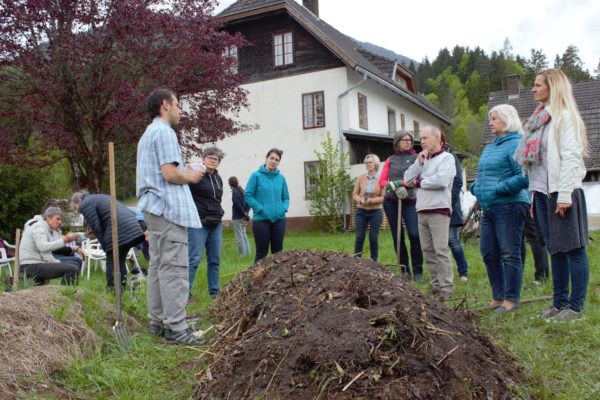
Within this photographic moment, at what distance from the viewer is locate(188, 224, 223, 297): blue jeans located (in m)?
5.86

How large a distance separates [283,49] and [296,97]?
2101mm

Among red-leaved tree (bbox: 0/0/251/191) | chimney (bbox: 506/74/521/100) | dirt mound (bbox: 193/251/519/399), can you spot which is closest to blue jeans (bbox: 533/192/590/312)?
dirt mound (bbox: 193/251/519/399)

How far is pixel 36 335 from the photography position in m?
3.87

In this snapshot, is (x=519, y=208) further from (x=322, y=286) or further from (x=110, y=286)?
(x=110, y=286)

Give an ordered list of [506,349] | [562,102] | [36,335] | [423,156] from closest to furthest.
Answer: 1. [506,349]
2. [36,335]
3. [562,102]
4. [423,156]

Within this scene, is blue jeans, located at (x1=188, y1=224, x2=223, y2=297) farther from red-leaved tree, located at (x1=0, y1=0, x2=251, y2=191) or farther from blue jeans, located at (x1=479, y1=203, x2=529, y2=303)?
red-leaved tree, located at (x1=0, y1=0, x2=251, y2=191)

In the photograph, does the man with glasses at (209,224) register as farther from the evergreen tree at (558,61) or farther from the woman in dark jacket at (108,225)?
the evergreen tree at (558,61)

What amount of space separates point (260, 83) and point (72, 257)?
16554 millimetres

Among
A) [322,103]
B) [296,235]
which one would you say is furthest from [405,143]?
[322,103]

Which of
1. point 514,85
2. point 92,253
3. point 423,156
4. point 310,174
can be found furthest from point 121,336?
point 514,85

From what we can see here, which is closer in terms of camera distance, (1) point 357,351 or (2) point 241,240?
(1) point 357,351

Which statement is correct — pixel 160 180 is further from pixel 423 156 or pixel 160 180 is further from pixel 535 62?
pixel 535 62

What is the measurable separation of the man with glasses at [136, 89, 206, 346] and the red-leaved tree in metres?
6.67

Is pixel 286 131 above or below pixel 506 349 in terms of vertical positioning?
above
